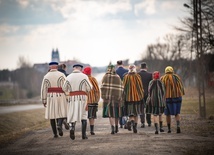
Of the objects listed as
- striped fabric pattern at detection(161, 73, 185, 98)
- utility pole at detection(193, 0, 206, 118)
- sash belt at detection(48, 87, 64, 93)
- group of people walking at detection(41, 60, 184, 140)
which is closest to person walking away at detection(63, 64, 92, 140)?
group of people walking at detection(41, 60, 184, 140)

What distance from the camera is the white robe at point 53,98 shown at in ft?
41.6

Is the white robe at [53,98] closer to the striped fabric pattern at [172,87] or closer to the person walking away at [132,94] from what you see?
the person walking away at [132,94]

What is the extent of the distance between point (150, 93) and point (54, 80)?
3176 millimetres

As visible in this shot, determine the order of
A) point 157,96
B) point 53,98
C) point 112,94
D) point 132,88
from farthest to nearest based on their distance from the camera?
1. point 132,88
2. point 112,94
3. point 157,96
4. point 53,98

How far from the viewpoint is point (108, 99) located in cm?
1329

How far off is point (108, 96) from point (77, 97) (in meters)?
1.46

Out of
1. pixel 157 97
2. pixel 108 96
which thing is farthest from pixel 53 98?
pixel 157 97

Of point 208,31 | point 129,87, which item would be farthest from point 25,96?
point 129,87

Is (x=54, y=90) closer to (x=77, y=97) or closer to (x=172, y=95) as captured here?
(x=77, y=97)

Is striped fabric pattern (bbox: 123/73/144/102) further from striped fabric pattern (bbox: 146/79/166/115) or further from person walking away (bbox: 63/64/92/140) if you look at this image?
person walking away (bbox: 63/64/92/140)

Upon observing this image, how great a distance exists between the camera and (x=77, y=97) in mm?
12164

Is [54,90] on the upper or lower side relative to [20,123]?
upper

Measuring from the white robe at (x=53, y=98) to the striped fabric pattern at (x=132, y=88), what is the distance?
224 cm

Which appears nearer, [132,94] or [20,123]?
[132,94]
